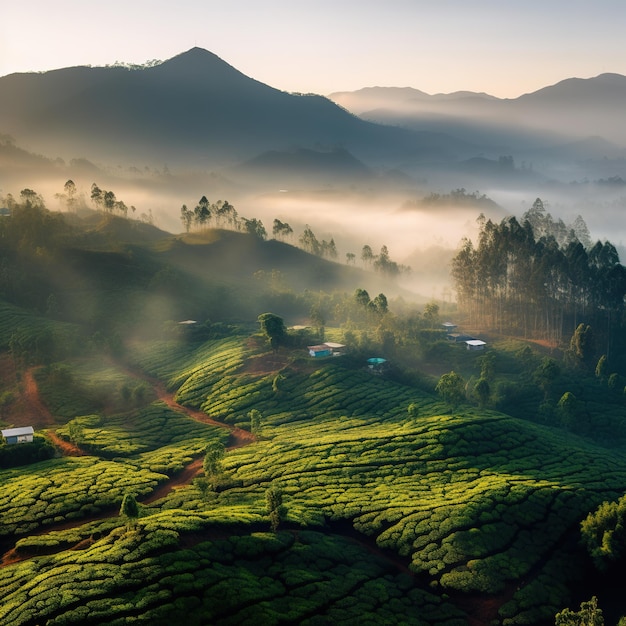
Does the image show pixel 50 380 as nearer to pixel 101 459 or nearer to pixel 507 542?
pixel 101 459

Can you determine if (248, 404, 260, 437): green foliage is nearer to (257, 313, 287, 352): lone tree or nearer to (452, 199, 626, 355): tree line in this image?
(257, 313, 287, 352): lone tree

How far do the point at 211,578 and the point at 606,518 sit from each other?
42.1 metres

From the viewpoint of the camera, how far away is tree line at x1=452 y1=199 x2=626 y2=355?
499 ft

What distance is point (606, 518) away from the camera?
222ft

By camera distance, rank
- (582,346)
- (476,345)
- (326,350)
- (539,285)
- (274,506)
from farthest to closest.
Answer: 1. (539,285)
2. (476,345)
3. (582,346)
4. (326,350)
5. (274,506)

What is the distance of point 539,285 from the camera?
15738cm

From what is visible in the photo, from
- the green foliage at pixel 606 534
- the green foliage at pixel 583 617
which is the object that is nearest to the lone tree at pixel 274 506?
the green foliage at pixel 583 617

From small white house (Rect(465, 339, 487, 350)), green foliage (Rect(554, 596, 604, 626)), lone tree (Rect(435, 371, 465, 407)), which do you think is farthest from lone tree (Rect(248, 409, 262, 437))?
small white house (Rect(465, 339, 487, 350))

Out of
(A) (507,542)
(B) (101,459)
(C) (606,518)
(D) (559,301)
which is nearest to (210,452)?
(B) (101,459)

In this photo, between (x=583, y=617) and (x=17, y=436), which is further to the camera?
(x=17, y=436)

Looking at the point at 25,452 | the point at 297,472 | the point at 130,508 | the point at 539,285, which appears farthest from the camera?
the point at 539,285

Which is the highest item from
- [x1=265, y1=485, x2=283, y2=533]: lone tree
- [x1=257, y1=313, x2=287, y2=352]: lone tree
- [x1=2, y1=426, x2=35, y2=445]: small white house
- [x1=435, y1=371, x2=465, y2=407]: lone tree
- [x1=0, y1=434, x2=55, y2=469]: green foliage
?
[x1=257, y1=313, x2=287, y2=352]: lone tree

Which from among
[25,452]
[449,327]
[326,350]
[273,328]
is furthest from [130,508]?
[449,327]

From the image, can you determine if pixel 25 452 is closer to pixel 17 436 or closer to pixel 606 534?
pixel 17 436
